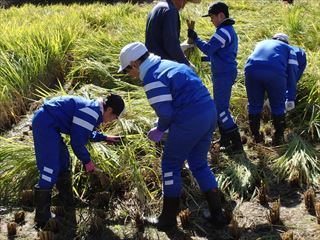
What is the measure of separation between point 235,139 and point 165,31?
1311mm

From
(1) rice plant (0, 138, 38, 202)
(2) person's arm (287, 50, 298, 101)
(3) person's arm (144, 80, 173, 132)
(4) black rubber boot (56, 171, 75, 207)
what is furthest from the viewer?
(2) person's arm (287, 50, 298, 101)

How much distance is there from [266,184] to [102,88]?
9.02 ft

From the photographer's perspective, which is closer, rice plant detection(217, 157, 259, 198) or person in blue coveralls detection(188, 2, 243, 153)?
rice plant detection(217, 157, 259, 198)

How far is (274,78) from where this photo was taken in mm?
4508

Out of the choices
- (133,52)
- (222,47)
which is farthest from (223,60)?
(133,52)

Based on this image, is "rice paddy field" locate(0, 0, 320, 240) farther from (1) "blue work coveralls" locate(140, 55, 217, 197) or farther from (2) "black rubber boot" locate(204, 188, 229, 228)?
(1) "blue work coveralls" locate(140, 55, 217, 197)

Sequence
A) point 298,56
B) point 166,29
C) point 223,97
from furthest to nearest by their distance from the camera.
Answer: point 298,56 < point 223,97 < point 166,29

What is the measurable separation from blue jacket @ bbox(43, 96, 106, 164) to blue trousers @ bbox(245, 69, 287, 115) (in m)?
1.74

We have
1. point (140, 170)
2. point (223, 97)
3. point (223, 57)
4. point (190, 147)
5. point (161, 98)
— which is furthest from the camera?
point (223, 97)

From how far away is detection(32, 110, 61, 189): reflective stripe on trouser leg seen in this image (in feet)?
→ 12.0

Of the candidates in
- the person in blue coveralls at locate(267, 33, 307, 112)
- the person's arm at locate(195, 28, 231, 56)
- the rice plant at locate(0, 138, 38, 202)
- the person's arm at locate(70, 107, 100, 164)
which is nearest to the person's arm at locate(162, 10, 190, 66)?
the person's arm at locate(195, 28, 231, 56)

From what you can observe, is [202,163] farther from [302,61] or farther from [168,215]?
[302,61]

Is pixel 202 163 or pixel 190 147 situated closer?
pixel 190 147

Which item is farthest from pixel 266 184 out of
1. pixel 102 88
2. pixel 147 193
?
pixel 102 88
